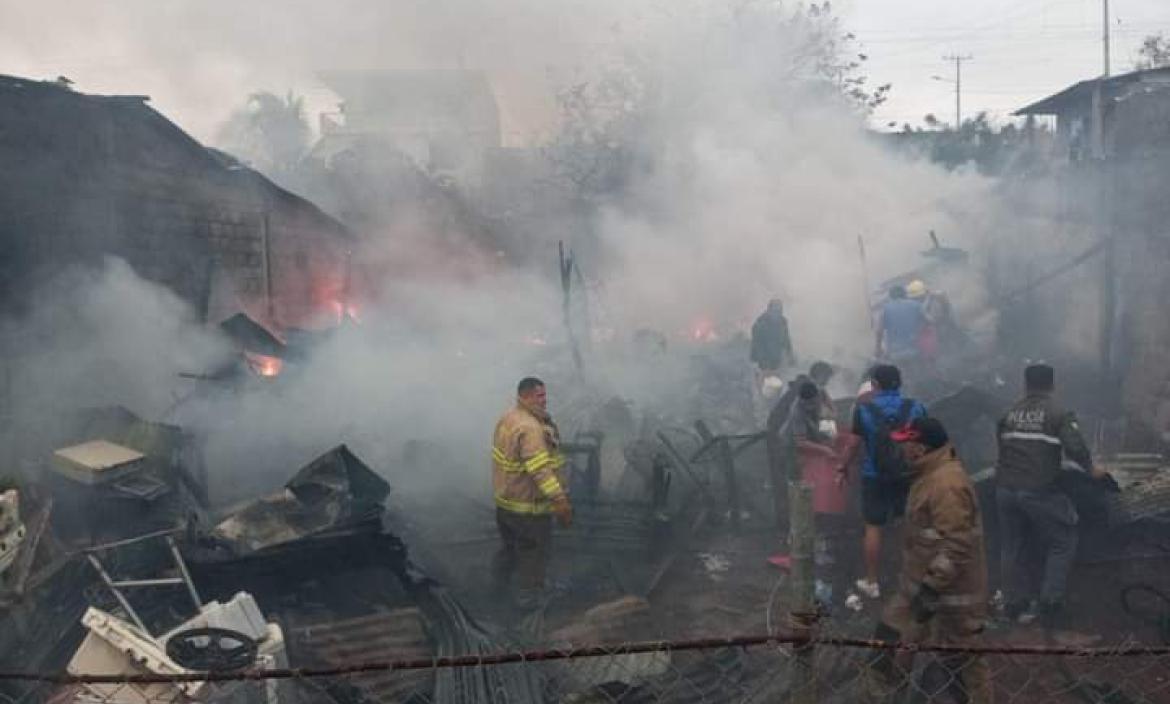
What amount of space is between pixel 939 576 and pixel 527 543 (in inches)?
116

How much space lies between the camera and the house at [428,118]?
25984 millimetres

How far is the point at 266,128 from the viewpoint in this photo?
37188 millimetres

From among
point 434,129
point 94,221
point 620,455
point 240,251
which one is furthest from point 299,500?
point 434,129

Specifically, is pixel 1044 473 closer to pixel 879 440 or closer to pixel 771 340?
pixel 879 440

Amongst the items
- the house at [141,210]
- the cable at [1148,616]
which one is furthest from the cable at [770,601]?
the house at [141,210]

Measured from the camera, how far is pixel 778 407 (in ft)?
25.6

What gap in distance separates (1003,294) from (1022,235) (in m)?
1.06

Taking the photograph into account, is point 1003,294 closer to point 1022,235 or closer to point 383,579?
point 1022,235

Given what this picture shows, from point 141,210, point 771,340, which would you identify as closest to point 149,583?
point 141,210

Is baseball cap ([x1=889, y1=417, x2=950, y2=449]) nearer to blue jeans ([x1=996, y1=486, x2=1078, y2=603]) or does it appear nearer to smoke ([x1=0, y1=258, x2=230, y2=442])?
blue jeans ([x1=996, y1=486, x2=1078, y2=603])

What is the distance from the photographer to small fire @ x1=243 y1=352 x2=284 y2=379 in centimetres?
1087

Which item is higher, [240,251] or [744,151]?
[744,151]

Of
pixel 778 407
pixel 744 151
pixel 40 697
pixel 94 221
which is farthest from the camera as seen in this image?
pixel 744 151

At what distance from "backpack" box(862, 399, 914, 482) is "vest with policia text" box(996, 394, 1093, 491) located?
66cm
